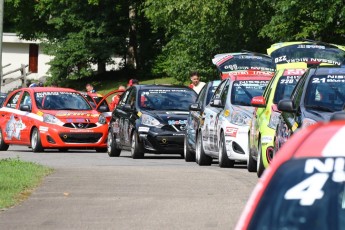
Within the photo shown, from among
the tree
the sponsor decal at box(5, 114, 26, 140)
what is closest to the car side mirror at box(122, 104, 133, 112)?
the sponsor decal at box(5, 114, 26, 140)

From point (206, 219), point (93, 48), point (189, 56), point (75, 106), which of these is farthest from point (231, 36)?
point (206, 219)

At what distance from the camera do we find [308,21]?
3469cm

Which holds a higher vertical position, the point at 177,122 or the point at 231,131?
the point at 231,131

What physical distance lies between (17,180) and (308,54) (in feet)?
22.9

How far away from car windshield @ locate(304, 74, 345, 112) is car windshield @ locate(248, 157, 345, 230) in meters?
10.5

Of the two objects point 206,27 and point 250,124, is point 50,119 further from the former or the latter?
point 206,27

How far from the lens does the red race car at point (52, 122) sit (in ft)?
90.4

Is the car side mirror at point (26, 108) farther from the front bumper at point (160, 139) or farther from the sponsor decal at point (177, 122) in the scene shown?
the sponsor decal at point (177, 122)

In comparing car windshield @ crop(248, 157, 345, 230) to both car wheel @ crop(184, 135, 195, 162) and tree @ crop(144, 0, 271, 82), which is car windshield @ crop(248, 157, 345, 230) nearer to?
car wheel @ crop(184, 135, 195, 162)

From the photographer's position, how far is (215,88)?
23094mm

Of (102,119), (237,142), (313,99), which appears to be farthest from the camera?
(102,119)

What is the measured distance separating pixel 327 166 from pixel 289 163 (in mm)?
137

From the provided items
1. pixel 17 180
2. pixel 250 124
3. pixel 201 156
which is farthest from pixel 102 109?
pixel 17 180

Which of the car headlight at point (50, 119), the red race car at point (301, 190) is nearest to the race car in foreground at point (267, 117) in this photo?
the car headlight at point (50, 119)
